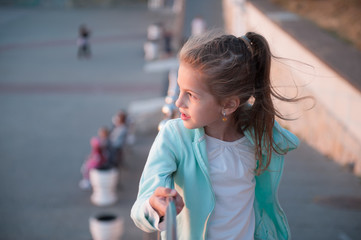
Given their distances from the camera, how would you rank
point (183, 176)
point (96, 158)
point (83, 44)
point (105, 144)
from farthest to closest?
point (83, 44)
point (105, 144)
point (96, 158)
point (183, 176)

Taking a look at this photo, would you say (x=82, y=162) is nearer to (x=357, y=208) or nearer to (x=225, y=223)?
(x=357, y=208)

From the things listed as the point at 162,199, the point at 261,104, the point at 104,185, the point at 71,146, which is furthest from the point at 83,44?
the point at 162,199

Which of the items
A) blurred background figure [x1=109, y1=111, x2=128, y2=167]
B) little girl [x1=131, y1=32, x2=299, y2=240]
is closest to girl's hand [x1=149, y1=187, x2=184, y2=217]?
little girl [x1=131, y1=32, x2=299, y2=240]

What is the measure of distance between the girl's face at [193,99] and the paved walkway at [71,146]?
206cm

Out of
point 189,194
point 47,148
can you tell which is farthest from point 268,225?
point 47,148

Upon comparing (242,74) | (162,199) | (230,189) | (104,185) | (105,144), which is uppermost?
(242,74)

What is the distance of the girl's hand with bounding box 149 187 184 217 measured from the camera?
4.54 feet

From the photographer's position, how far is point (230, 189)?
1710mm

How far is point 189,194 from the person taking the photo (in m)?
1.64

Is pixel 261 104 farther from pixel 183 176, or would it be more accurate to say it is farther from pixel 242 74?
pixel 183 176

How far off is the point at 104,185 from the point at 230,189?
6.14 metres

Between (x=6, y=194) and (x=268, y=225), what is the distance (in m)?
6.85

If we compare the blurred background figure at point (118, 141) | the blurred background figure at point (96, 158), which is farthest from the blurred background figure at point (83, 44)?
the blurred background figure at point (96, 158)

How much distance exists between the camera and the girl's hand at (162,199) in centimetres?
138
